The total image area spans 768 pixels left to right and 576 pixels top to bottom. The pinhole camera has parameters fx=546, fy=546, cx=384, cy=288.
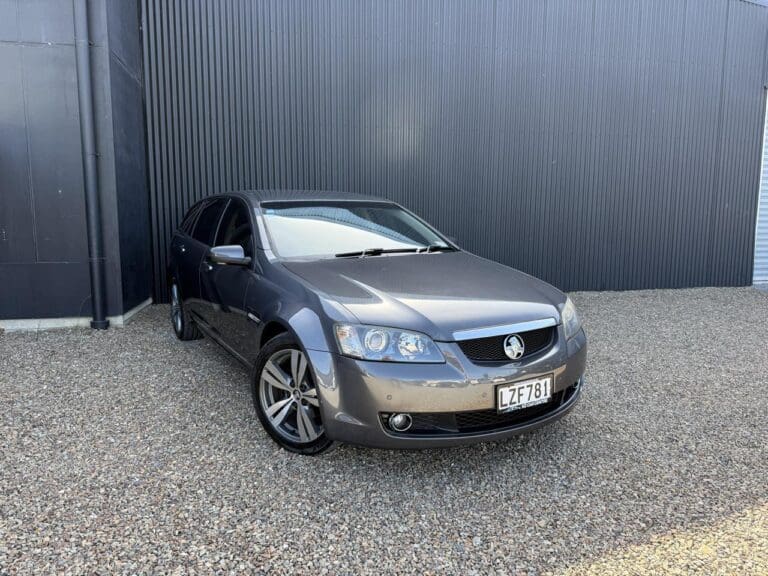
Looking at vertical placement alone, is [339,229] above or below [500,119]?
below

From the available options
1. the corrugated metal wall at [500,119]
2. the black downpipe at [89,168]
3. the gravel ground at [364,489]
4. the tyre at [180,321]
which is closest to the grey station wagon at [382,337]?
the gravel ground at [364,489]

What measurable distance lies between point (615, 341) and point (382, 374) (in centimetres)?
386

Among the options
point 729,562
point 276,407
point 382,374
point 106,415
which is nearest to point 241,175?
point 106,415

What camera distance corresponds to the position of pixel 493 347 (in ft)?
8.60

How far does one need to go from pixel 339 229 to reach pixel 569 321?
1.65 m

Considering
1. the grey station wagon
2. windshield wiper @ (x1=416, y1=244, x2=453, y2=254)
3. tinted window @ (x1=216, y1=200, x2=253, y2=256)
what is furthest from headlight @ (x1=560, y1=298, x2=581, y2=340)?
tinted window @ (x1=216, y1=200, x2=253, y2=256)

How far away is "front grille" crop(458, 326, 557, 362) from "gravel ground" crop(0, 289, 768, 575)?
62 cm

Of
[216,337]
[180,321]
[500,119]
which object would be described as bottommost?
[180,321]

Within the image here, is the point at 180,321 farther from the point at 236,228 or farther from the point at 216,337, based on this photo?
the point at 236,228

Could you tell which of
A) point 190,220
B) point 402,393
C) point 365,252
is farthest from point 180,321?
point 402,393

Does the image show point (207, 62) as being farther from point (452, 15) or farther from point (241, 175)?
point (452, 15)

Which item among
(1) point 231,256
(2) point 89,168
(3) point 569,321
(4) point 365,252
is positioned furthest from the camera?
(2) point 89,168

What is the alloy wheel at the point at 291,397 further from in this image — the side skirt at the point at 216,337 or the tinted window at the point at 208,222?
the tinted window at the point at 208,222

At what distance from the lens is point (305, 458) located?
9.44ft
